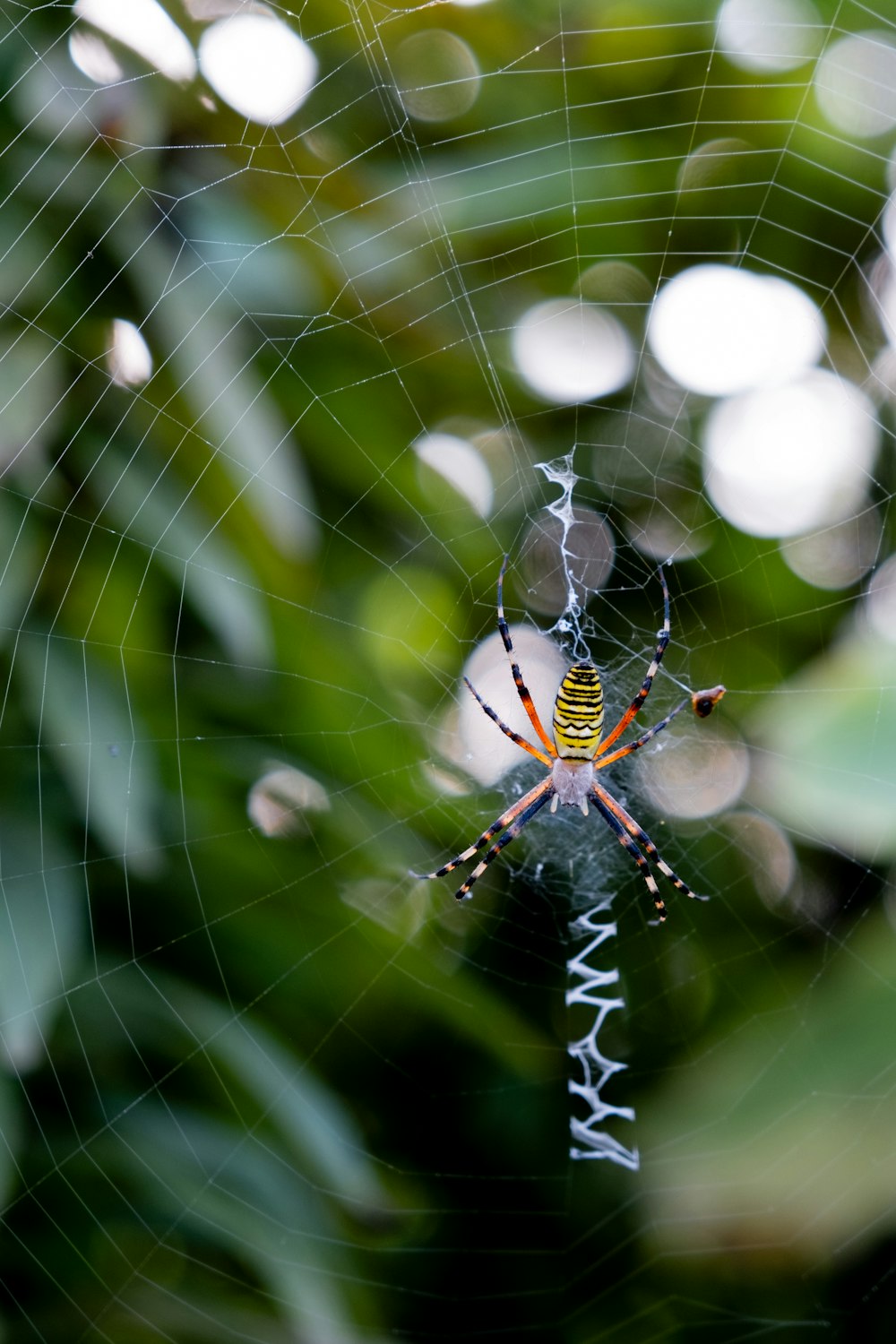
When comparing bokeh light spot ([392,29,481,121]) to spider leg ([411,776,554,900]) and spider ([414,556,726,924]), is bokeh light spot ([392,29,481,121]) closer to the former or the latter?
spider ([414,556,726,924])

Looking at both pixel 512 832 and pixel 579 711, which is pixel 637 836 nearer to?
pixel 512 832

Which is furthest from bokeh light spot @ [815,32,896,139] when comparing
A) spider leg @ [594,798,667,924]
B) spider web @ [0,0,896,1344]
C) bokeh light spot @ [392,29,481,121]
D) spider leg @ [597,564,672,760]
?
spider leg @ [594,798,667,924]

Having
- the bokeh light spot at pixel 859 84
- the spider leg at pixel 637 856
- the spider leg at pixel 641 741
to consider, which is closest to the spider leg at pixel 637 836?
the spider leg at pixel 637 856

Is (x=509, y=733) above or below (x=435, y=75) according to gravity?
below

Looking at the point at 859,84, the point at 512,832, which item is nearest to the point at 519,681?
the point at 512,832

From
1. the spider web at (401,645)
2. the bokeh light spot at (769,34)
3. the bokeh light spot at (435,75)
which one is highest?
the bokeh light spot at (769,34)

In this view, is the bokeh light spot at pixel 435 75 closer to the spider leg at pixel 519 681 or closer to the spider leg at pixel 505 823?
the spider leg at pixel 519 681

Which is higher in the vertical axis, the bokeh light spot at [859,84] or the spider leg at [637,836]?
the bokeh light spot at [859,84]
